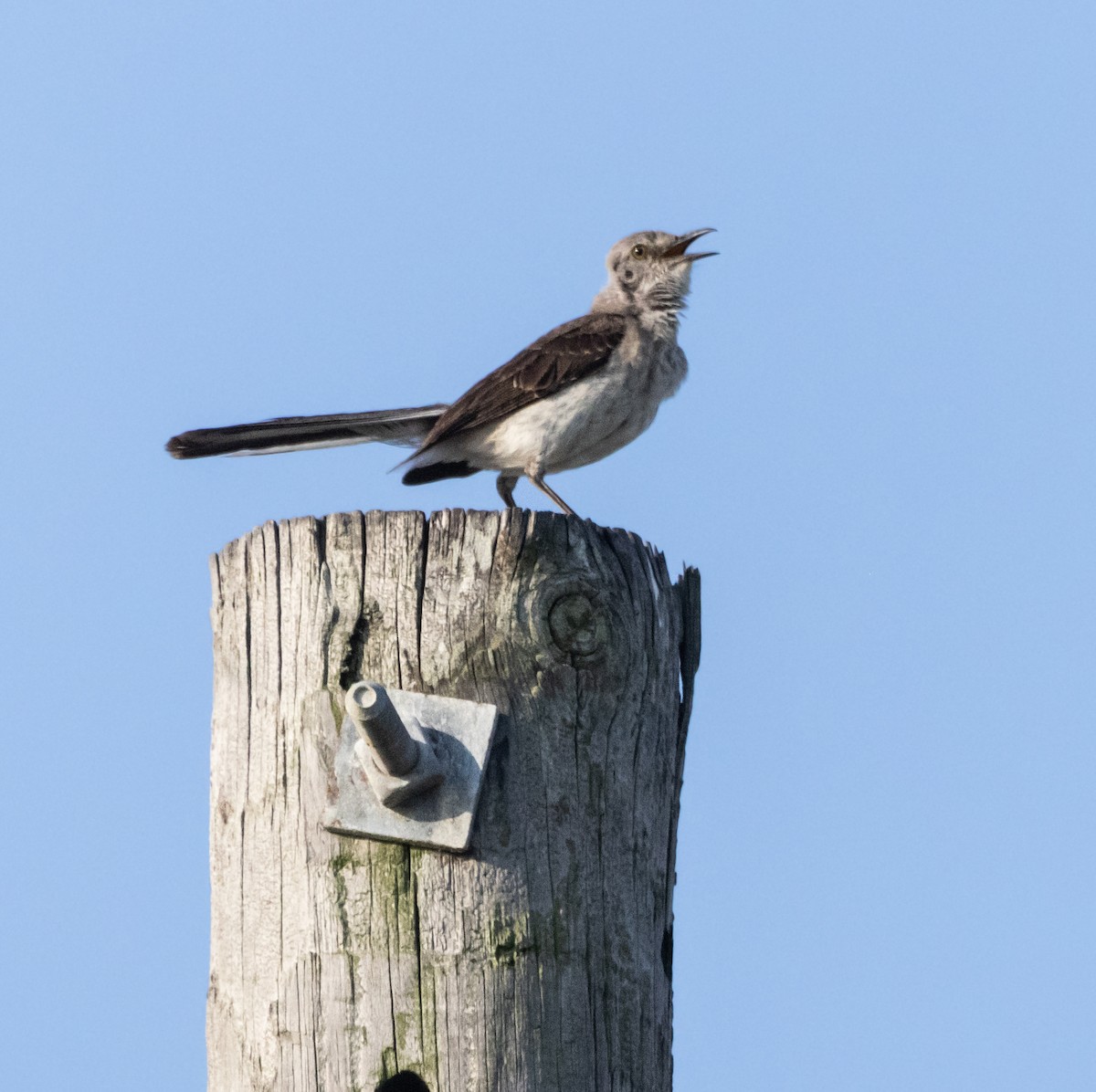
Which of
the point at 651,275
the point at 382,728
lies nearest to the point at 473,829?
the point at 382,728

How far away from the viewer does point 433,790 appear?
3104 mm

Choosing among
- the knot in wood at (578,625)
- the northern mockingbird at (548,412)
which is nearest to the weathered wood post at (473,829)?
the knot in wood at (578,625)

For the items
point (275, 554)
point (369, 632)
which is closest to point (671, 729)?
point (369, 632)

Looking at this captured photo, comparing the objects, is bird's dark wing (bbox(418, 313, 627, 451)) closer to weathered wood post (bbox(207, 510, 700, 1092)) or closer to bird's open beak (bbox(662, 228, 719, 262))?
bird's open beak (bbox(662, 228, 719, 262))

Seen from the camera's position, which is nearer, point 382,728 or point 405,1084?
point 382,728

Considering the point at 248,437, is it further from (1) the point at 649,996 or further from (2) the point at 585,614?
(1) the point at 649,996

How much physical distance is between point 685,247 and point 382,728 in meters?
5.38

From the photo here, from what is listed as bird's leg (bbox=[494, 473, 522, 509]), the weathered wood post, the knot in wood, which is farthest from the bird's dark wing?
the knot in wood

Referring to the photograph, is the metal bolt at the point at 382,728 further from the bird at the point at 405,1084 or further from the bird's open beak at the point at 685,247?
the bird's open beak at the point at 685,247

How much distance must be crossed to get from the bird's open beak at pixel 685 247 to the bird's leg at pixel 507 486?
1.63 meters

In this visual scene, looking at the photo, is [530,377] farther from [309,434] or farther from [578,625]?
[578,625]

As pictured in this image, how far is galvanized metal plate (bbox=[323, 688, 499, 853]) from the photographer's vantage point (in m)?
3.08

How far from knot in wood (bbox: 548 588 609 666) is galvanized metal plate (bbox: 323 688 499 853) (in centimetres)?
25

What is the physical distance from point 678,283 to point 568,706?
464 cm
